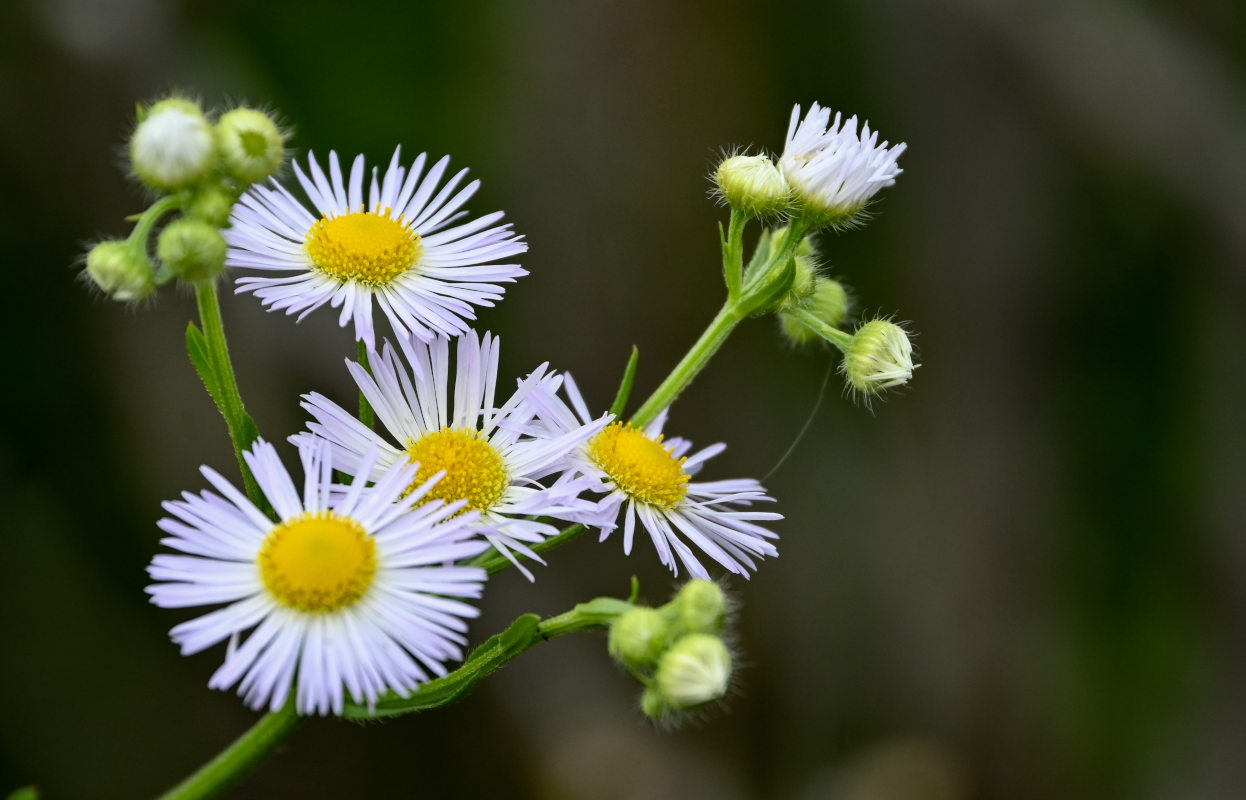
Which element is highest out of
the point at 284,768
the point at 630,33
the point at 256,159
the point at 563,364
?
the point at 630,33

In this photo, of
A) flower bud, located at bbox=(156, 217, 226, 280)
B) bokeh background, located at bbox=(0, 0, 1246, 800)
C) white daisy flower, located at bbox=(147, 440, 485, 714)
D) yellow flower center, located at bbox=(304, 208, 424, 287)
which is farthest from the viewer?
bokeh background, located at bbox=(0, 0, 1246, 800)

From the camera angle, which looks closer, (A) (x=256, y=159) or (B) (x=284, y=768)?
(A) (x=256, y=159)

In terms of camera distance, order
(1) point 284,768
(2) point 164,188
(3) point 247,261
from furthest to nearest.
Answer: (1) point 284,768 < (3) point 247,261 < (2) point 164,188

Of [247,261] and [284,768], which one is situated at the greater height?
[247,261]

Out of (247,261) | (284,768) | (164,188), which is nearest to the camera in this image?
(164,188)

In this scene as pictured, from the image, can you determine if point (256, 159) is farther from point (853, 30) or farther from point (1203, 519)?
point (1203, 519)

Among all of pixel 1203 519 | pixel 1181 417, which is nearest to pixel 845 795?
pixel 1203 519

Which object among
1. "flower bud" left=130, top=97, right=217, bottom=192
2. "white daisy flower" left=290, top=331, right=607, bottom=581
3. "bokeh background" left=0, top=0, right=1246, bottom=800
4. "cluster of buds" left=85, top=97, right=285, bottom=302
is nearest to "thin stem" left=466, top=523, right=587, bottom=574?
"white daisy flower" left=290, top=331, right=607, bottom=581

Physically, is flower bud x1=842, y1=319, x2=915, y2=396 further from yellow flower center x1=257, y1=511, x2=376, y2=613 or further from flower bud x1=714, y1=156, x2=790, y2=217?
yellow flower center x1=257, y1=511, x2=376, y2=613

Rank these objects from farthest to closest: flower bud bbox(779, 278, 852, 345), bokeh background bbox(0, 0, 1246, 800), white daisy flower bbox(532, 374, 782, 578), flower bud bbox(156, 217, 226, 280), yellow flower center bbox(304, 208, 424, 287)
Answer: bokeh background bbox(0, 0, 1246, 800)
flower bud bbox(779, 278, 852, 345)
yellow flower center bbox(304, 208, 424, 287)
white daisy flower bbox(532, 374, 782, 578)
flower bud bbox(156, 217, 226, 280)
